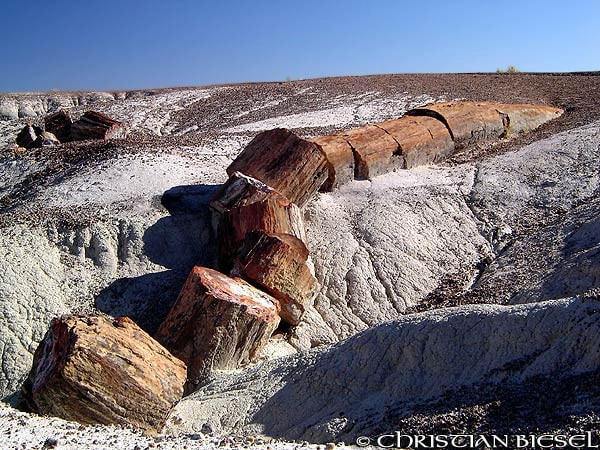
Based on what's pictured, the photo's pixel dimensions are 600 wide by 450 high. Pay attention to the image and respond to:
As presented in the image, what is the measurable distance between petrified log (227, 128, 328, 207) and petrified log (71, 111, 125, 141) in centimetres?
458

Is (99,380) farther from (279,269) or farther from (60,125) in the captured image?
(60,125)

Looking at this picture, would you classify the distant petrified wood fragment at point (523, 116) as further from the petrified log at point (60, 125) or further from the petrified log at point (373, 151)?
the petrified log at point (60, 125)

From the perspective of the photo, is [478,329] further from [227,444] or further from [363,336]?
[227,444]

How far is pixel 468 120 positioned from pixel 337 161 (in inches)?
113

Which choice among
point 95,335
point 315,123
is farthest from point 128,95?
point 95,335

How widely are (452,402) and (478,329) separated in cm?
79

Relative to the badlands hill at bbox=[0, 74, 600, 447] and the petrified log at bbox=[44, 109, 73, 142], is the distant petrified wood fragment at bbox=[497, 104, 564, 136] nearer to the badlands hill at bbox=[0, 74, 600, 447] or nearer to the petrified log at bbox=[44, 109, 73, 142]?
the badlands hill at bbox=[0, 74, 600, 447]

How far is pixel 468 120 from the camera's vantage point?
1095 cm

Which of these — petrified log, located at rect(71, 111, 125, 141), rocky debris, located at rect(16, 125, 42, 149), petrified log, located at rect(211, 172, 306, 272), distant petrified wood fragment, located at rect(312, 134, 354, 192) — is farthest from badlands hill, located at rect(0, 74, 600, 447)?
rocky debris, located at rect(16, 125, 42, 149)

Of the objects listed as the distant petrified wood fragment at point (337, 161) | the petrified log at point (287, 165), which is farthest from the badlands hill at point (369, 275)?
the petrified log at point (287, 165)

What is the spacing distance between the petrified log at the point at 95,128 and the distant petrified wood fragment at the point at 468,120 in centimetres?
520

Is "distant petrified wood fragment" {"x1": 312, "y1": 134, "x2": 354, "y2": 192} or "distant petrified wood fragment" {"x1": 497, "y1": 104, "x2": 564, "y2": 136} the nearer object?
"distant petrified wood fragment" {"x1": 312, "y1": 134, "x2": 354, "y2": 192}

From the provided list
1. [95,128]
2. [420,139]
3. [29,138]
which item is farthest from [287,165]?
[29,138]

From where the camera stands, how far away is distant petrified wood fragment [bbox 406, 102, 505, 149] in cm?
1077
